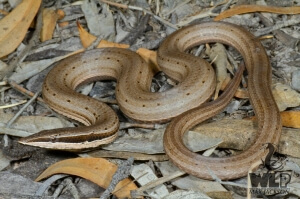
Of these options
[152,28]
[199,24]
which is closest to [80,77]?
[152,28]

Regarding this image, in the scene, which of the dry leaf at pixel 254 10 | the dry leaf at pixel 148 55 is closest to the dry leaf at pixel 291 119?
the dry leaf at pixel 254 10

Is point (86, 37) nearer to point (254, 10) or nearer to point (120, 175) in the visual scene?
point (254, 10)

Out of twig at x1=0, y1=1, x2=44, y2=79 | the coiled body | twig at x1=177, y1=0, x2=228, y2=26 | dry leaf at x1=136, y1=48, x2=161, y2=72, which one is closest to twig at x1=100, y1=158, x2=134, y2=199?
the coiled body

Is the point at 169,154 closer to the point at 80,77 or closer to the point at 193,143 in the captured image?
the point at 193,143

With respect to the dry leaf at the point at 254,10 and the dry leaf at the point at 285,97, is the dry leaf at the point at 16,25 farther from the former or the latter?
the dry leaf at the point at 285,97

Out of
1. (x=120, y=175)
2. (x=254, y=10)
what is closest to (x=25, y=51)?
(x=120, y=175)
